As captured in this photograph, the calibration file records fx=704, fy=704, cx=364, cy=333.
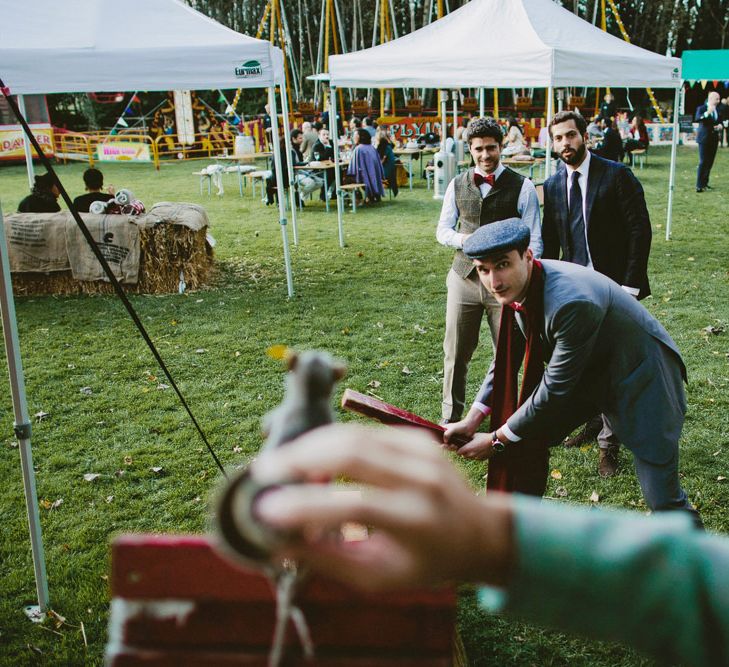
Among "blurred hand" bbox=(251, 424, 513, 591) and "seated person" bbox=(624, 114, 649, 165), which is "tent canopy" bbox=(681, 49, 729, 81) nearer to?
"seated person" bbox=(624, 114, 649, 165)

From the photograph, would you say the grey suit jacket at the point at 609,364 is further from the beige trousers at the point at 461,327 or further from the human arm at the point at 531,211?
the human arm at the point at 531,211

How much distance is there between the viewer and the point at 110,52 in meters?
6.96

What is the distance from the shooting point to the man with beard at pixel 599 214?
4887mm

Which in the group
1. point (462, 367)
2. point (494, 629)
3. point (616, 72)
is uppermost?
point (616, 72)

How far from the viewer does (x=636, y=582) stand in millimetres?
751

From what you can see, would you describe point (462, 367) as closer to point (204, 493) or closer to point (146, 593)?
point (204, 493)

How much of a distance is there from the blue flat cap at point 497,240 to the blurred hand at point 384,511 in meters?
2.23

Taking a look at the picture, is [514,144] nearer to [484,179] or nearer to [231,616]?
[484,179]

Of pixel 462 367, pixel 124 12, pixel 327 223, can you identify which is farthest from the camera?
pixel 327 223

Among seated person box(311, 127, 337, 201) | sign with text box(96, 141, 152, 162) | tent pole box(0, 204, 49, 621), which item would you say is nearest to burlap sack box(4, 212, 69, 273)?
tent pole box(0, 204, 49, 621)

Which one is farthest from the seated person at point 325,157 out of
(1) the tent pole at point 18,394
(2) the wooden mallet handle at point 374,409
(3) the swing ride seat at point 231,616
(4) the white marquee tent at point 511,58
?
(3) the swing ride seat at point 231,616

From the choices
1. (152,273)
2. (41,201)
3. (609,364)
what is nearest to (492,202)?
(609,364)

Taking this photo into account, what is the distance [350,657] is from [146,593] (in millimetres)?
300

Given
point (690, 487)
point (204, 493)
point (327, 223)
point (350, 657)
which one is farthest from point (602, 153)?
point (350, 657)
